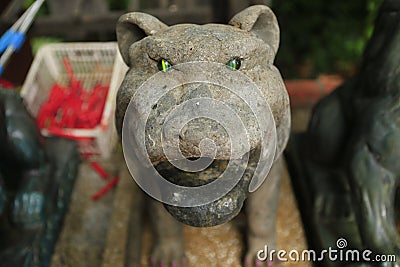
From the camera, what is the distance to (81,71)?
223 centimetres

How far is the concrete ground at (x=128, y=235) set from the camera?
1.31 meters

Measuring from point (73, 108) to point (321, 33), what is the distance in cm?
160

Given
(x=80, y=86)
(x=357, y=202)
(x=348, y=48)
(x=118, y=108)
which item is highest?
(x=118, y=108)

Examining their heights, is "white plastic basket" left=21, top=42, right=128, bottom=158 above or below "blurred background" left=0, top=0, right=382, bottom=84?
above

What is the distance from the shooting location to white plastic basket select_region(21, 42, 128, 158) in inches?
75.0

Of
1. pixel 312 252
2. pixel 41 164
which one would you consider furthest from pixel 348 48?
pixel 41 164

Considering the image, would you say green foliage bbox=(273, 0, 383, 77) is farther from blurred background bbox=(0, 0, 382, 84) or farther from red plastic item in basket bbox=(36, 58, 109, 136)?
red plastic item in basket bbox=(36, 58, 109, 136)

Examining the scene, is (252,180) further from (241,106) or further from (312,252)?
(312,252)

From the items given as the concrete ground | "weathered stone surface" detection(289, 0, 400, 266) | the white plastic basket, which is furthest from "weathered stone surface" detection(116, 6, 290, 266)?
the white plastic basket

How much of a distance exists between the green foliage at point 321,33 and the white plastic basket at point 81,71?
3.49 ft

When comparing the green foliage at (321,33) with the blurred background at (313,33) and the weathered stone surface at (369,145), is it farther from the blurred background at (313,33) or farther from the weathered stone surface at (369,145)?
the weathered stone surface at (369,145)

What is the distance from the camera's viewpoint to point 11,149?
1380mm

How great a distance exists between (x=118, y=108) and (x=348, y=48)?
81.8 inches

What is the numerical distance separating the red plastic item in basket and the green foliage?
1178mm
